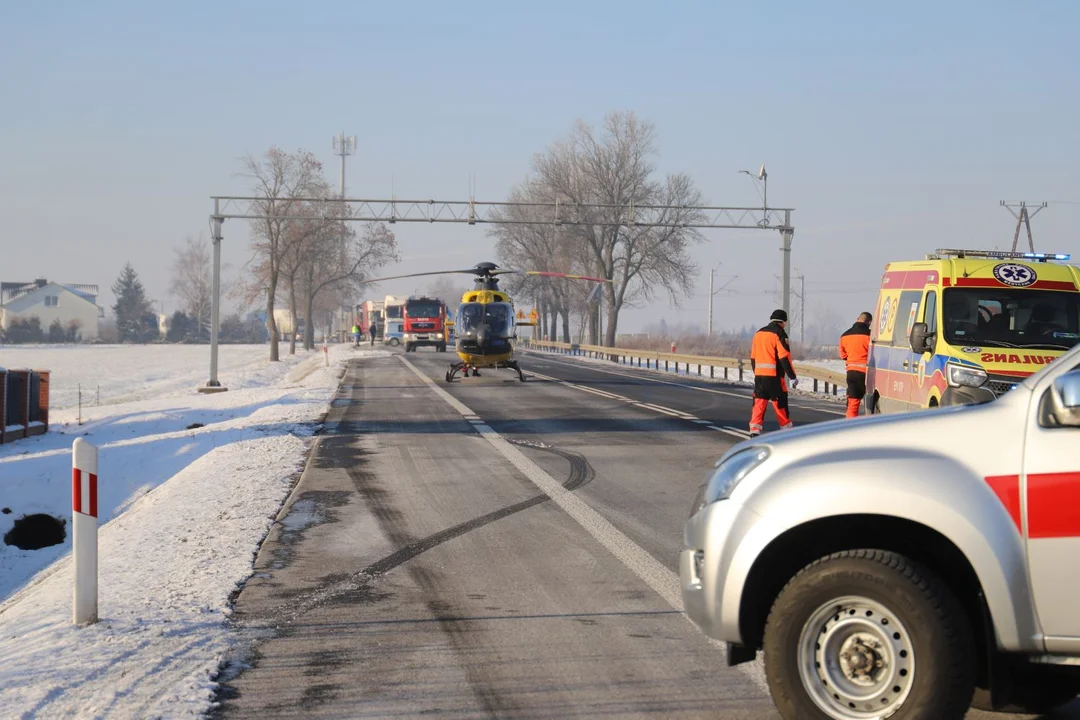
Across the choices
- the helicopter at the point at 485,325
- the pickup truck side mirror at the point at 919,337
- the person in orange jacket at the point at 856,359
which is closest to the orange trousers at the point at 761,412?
the pickup truck side mirror at the point at 919,337

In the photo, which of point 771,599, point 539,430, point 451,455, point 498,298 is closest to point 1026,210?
point 498,298

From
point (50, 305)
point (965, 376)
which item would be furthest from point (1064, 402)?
point (50, 305)

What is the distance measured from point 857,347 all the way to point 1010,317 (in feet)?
17.7

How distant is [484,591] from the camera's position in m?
7.57

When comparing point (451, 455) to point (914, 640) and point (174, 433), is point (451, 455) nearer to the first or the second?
point (174, 433)

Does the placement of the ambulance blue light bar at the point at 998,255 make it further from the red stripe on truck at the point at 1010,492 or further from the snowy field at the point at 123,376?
the snowy field at the point at 123,376

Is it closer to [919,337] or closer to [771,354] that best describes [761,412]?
[771,354]

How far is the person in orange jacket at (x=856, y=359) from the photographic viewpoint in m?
19.2

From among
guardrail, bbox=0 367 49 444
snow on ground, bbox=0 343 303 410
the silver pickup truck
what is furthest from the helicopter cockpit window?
the silver pickup truck

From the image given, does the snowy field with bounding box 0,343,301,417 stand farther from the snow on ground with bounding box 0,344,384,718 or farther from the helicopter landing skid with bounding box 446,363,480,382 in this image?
the snow on ground with bounding box 0,344,384,718

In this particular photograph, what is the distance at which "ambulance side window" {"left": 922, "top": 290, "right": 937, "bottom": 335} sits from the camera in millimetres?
14344

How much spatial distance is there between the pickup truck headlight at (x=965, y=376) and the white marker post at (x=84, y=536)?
10138 millimetres

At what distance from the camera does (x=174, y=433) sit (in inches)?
872

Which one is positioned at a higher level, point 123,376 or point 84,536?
point 84,536
